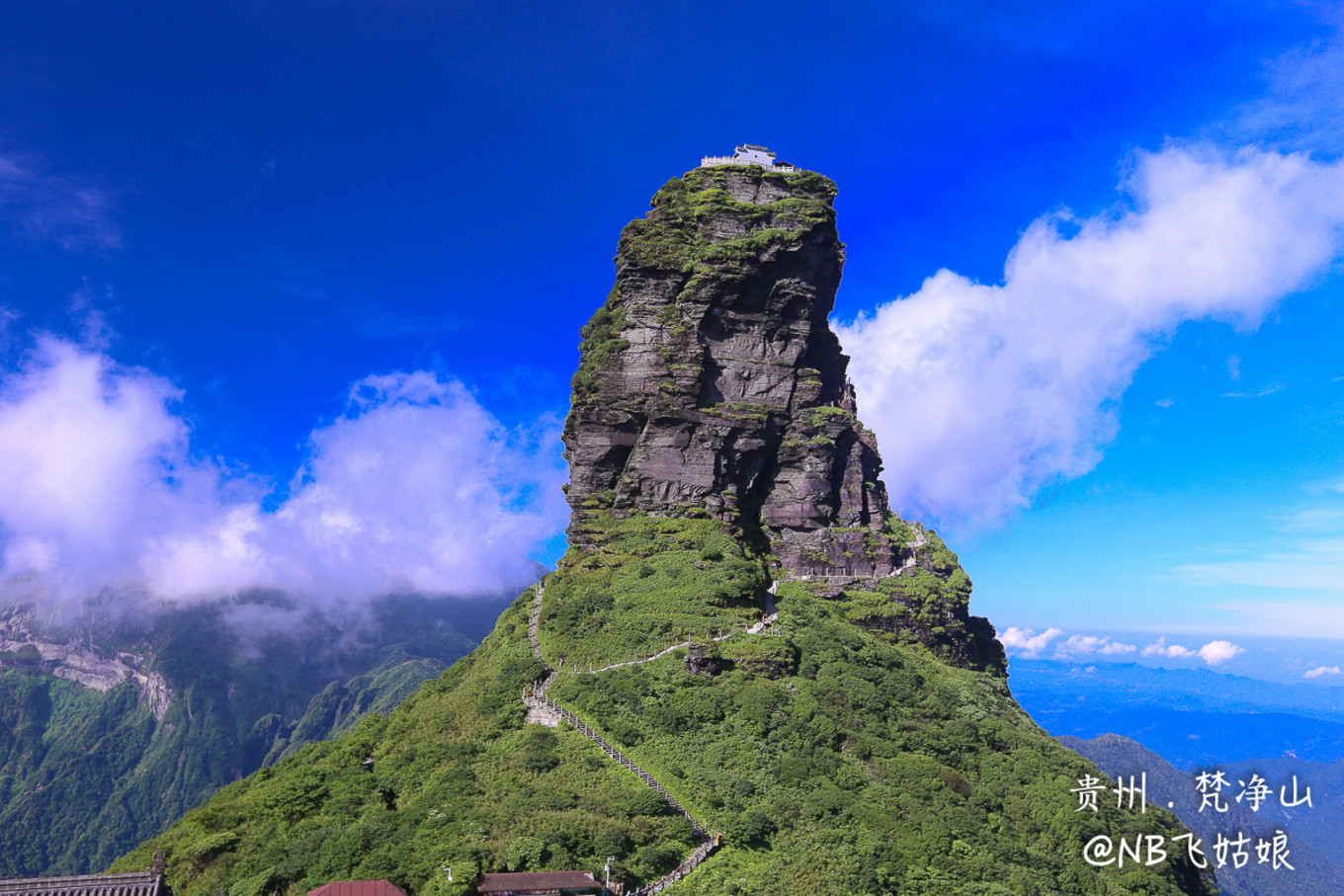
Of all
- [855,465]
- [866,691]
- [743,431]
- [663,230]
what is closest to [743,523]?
[743,431]

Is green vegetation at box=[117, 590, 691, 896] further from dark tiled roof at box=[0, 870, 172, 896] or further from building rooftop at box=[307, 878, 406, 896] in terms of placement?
dark tiled roof at box=[0, 870, 172, 896]

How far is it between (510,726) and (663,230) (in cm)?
4571

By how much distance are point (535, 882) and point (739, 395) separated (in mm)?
47426

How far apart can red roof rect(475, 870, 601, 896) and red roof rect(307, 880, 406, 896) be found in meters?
3.14

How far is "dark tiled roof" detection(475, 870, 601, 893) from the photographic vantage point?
93.4 ft

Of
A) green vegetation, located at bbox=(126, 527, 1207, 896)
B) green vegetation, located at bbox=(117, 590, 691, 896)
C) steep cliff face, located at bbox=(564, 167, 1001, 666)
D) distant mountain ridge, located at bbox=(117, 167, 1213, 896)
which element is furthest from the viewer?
steep cliff face, located at bbox=(564, 167, 1001, 666)

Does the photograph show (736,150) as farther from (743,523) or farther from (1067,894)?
(1067,894)

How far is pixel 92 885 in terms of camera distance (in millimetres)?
29438

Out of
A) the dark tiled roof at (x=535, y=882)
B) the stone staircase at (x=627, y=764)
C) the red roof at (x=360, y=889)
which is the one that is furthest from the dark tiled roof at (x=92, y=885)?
the stone staircase at (x=627, y=764)

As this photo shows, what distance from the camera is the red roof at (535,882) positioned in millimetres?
28469

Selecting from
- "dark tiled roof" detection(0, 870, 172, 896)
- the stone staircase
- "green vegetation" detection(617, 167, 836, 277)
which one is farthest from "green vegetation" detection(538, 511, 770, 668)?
"dark tiled roof" detection(0, 870, 172, 896)

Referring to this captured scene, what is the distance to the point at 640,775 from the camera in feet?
126

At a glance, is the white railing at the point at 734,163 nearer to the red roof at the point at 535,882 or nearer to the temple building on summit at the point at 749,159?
the temple building on summit at the point at 749,159

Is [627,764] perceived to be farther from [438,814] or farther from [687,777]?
[438,814]
